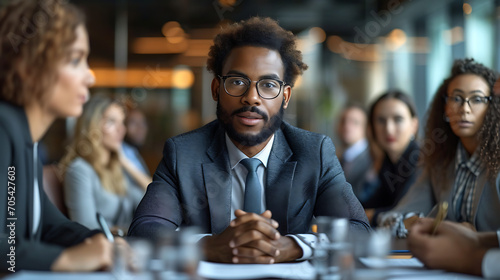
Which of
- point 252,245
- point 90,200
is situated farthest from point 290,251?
point 90,200

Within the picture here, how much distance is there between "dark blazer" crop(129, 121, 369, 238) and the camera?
6.35 ft

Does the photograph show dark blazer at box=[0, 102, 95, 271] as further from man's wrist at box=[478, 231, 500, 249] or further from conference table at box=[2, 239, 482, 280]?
man's wrist at box=[478, 231, 500, 249]

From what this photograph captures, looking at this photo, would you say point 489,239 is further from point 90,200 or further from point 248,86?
point 90,200

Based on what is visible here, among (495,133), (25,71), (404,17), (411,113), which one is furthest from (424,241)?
(404,17)

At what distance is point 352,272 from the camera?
113cm

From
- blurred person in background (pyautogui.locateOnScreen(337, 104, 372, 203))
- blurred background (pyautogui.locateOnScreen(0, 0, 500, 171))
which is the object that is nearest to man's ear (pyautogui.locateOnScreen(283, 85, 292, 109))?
blurred person in background (pyautogui.locateOnScreen(337, 104, 372, 203))

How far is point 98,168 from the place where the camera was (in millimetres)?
3396

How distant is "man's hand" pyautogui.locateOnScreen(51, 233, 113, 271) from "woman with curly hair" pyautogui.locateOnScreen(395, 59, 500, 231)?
154cm

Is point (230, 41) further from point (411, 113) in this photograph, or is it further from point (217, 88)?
point (411, 113)

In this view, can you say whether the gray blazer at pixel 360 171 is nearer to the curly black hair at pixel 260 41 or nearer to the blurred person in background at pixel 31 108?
the curly black hair at pixel 260 41

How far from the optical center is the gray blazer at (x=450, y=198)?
2.10 meters

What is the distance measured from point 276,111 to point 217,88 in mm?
278

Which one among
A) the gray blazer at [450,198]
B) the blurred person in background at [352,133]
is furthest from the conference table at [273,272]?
the blurred person in background at [352,133]

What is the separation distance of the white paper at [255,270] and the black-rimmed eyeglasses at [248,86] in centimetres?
70
